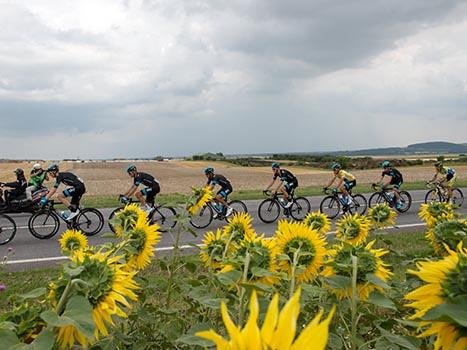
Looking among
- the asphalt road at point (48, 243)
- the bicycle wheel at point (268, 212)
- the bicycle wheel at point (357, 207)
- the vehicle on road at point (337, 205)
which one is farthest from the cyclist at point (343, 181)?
the bicycle wheel at point (268, 212)

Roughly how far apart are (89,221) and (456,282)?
10100mm

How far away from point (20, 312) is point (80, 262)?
Answer: 0.61 ft

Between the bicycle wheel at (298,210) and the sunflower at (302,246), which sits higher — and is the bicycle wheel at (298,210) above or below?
below

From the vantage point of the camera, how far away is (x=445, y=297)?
0.79 meters

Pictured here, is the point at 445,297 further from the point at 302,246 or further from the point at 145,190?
the point at 145,190

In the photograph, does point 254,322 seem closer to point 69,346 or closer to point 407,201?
point 69,346

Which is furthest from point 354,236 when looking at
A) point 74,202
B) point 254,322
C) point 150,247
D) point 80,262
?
point 74,202

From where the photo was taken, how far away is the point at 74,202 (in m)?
10.1

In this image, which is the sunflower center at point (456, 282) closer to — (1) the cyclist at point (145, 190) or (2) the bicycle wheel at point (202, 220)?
(1) the cyclist at point (145, 190)

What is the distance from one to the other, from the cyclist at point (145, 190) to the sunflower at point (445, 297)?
957 centimetres

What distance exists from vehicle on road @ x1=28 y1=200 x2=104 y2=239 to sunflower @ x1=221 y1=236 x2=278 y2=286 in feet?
29.1

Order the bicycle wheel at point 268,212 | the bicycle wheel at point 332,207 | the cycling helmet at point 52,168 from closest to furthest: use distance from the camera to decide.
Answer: the cycling helmet at point 52,168 → the bicycle wheel at point 268,212 → the bicycle wheel at point 332,207

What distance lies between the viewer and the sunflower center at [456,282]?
2.52 feet

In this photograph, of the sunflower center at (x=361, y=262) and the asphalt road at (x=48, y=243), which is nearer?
the sunflower center at (x=361, y=262)
